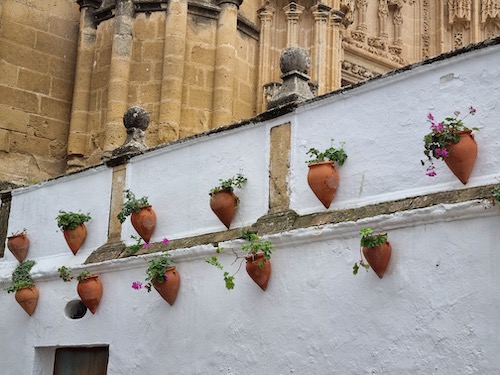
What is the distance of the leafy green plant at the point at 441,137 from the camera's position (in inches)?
209

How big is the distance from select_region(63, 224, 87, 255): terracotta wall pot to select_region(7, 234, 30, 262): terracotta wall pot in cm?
78

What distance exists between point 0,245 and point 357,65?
20.7 ft

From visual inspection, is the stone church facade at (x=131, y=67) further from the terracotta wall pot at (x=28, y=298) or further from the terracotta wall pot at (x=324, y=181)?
the terracotta wall pot at (x=324, y=181)

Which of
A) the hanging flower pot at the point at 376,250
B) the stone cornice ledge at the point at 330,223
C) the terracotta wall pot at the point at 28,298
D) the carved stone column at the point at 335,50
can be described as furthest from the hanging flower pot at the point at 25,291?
the carved stone column at the point at 335,50

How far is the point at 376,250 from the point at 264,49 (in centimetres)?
653

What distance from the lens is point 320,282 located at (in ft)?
19.5

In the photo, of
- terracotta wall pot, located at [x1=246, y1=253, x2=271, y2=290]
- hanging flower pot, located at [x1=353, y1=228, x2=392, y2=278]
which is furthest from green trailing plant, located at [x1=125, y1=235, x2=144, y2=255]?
hanging flower pot, located at [x1=353, y1=228, x2=392, y2=278]

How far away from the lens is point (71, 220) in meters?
8.23

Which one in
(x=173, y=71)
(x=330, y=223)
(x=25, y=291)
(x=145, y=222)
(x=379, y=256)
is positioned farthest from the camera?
(x=173, y=71)

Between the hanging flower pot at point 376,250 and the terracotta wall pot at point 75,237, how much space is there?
3.54m

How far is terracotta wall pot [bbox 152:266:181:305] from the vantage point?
698 cm

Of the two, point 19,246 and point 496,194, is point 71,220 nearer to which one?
point 19,246

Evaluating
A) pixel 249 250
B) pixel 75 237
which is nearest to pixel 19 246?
pixel 75 237

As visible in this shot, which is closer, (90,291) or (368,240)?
(368,240)
